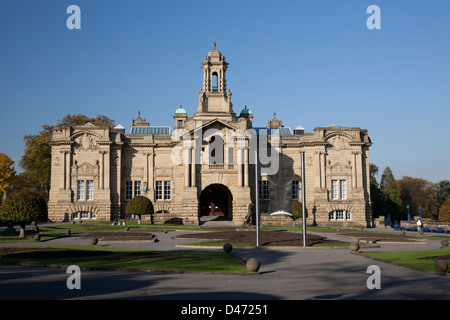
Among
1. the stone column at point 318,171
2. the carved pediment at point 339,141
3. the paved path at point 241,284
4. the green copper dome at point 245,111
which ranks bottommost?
the paved path at point 241,284

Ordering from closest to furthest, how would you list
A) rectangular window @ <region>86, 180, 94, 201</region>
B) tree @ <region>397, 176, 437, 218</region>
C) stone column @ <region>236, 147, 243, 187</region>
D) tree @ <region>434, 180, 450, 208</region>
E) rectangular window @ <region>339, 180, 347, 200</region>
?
stone column @ <region>236, 147, 243, 187</region> → rectangular window @ <region>86, 180, 94, 201</region> → rectangular window @ <region>339, 180, 347, 200</region> → tree @ <region>397, 176, 437, 218</region> → tree @ <region>434, 180, 450, 208</region>

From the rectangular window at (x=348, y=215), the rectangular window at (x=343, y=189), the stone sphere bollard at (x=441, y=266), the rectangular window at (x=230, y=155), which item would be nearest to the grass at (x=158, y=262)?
the stone sphere bollard at (x=441, y=266)

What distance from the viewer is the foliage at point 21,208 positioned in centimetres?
3641

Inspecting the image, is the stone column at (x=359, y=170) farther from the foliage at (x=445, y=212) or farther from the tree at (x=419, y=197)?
the tree at (x=419, y=197)

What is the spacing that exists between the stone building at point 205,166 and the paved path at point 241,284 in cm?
4131

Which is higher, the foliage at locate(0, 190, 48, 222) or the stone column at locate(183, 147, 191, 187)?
the stone column at locate(183, 147, 191, 187)

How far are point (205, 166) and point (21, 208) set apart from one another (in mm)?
30229

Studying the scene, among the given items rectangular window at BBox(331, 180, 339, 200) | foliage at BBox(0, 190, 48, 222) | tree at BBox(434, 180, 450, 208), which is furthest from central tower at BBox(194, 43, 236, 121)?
tree at BBox(434, 180, 450, 208)

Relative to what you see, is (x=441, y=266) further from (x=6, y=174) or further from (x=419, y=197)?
(x=419, y=197)

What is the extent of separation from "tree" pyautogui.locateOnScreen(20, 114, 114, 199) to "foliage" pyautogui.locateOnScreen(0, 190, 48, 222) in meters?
33.4

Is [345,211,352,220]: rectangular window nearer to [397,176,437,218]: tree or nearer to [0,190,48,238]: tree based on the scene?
[397,176,437,218]: tree

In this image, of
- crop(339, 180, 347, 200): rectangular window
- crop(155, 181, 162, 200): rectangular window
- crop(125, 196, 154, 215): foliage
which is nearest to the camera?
crop(125, 196, 154, 215): foliage

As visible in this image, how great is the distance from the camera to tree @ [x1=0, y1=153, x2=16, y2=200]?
75.0 meters
